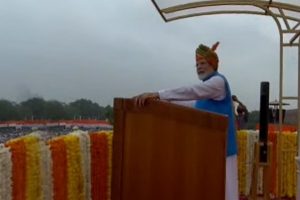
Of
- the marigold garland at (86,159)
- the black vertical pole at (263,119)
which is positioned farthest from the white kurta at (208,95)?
the black vertical pole at (263,119)

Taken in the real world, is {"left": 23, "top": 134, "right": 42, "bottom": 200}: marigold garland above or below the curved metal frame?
below

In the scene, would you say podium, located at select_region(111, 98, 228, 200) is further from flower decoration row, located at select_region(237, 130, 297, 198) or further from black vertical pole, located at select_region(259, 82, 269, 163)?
flower decoration row, located at select_region(237, 130, 297, 198)

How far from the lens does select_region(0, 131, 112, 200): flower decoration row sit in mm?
3254

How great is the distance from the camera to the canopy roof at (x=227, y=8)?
5.60 m

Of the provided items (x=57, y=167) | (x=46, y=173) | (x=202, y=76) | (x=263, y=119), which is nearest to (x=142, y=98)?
(x=202, y=76)

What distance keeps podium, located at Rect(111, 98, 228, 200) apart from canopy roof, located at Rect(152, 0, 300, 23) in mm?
2576

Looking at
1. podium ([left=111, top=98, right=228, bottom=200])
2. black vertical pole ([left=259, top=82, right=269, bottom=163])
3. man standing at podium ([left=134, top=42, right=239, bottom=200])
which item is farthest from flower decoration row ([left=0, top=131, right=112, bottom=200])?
black vertical pole ([left=259, top=82, right=269, bottom=163])

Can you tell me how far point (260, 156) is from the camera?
5363 mm

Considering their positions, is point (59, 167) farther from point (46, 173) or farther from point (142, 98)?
point (142, 98)

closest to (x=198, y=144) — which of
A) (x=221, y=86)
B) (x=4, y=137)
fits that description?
(x=221, y=86)

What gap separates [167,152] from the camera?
2.96m

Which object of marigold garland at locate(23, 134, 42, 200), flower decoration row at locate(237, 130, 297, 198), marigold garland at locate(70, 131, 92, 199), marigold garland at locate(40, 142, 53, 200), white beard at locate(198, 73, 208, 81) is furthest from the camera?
flower decoration row at locate(237, 130, 297, 198)

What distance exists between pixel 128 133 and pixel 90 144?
193cm

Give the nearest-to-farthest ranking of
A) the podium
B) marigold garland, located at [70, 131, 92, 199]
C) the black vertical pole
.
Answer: the podium
marigold garland, located at [70, 131, 92, 199]
the black vertical pole
